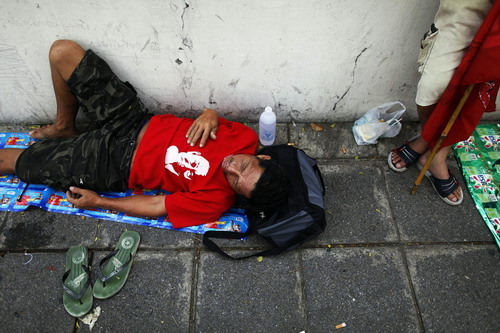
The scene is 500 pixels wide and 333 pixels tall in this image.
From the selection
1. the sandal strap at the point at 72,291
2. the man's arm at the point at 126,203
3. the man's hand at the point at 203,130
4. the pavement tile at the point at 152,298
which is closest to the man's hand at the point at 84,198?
the man's arm at the point at 126,203

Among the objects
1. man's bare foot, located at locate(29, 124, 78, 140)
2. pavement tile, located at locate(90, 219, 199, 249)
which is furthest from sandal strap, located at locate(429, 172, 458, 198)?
man's bare foot, located at locate(29, 124, 78, 140)

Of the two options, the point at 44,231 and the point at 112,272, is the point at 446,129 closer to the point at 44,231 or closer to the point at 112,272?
the point at 112,272

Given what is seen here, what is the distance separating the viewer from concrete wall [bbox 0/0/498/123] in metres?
2.51

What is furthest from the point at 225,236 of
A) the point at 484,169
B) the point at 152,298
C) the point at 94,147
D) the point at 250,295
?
the point at 484,169

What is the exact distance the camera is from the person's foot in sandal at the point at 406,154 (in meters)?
3.03

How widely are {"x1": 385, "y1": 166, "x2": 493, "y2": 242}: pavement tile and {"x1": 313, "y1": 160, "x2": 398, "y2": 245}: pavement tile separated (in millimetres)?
99

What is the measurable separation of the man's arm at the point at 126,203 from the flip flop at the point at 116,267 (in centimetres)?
24

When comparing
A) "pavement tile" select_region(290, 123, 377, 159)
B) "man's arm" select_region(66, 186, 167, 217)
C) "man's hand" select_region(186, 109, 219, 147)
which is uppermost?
"man's hand" select_region(186, 109, 219, 147)

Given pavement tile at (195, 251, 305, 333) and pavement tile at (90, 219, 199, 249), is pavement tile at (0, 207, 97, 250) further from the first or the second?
pavement tile at (195, 251, 305, 333)

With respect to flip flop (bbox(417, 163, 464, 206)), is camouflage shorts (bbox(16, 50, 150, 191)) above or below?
above

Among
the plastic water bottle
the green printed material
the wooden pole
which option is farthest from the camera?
the plastic water bottle

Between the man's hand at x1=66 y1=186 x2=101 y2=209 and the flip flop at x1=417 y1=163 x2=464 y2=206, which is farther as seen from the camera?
the flip flop at x1=417 y1=163 x2=464 y2=206

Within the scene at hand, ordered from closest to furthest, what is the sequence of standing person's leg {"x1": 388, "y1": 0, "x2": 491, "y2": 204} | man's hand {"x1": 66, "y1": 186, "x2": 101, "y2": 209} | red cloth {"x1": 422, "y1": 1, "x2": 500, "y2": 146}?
red cloth {"x1": 422, "y1": 1, "x2": 500, "y2": 146} → standing person's leg {"x1": 388, "y1": 0, "x2": 491, "y2": 204} → man's hand {"x1": 66, "y1": 186, "x2": 101, "y2": 209}

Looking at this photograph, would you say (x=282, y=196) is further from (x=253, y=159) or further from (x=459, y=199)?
(x=459, y=199)
